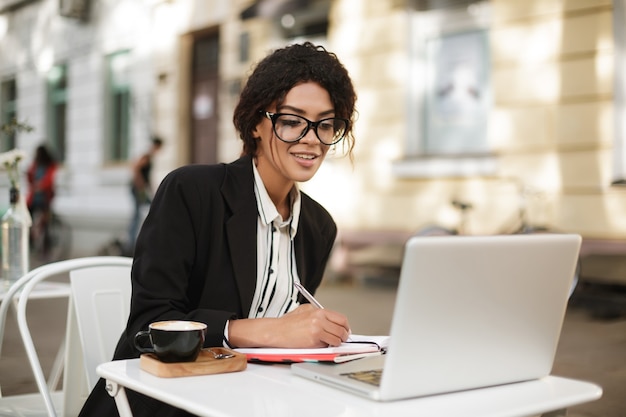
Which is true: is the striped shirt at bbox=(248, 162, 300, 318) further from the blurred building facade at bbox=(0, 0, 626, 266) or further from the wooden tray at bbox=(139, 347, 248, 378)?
the blurred building facade at bbox=(0, 0, 626, 266)

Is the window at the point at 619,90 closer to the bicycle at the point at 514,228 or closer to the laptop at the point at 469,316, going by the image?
the bicycle at the point at 514,228

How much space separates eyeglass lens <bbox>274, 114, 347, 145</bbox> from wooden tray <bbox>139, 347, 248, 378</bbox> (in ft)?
1.91

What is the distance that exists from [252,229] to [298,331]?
1.31 feet

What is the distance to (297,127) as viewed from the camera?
2.02 metres

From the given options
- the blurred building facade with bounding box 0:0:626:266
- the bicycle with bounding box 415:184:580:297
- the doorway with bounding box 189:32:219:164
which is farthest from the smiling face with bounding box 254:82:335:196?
the doorway with bounding box 189:32:219:164

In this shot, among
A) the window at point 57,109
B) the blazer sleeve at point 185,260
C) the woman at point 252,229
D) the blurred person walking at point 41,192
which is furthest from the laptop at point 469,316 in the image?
the window at point 57,109

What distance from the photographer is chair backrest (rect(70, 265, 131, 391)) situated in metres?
2.50

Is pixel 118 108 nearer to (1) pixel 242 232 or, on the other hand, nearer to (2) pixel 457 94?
(2) pixel 457 94

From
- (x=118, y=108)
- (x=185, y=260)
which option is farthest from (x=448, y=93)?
(x=118, y=108)

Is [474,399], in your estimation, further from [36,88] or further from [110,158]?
[36,88]

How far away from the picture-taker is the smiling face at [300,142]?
2033 millimetres

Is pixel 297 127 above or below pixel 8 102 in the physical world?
below

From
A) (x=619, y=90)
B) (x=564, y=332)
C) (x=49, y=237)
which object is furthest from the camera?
(x=49, y=237)

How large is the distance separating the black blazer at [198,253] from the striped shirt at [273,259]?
0.04 meters
